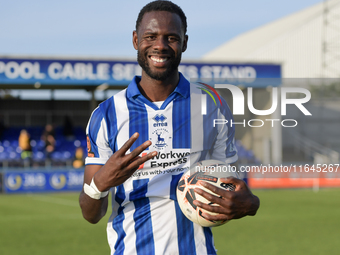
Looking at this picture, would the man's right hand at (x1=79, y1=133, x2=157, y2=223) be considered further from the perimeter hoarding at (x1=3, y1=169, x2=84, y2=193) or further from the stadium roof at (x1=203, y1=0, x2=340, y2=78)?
the stadium roof at (x1=203, y1=0, x2=340, y2=78)

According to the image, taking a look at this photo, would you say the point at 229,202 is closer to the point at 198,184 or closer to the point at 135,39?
the point at 198,184

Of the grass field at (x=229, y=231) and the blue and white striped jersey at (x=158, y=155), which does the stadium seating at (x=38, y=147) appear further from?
the blue and white striped jersey at (x=158, y=155)

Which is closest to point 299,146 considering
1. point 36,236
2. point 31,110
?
point 31,110

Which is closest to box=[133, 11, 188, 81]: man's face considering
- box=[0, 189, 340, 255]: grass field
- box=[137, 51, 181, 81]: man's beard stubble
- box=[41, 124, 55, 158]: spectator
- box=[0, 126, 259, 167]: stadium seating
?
box=[137, 51, 181, 81]: man's beard stubble

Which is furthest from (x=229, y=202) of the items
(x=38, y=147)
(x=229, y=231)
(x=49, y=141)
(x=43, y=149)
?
(x=38, y=147)

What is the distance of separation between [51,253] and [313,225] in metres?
5.50

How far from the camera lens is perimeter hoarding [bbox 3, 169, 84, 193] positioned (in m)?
18.9

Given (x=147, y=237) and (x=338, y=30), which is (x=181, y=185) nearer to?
(x=147, y=237)

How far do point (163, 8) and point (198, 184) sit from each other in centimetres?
97

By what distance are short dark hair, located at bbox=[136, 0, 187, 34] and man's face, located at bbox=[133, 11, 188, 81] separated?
31 millimetres

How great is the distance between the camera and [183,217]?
270cm

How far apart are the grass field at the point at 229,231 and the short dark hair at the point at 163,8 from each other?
5446 millimetres

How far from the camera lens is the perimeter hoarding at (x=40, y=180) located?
18875mm

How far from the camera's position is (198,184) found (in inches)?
104
